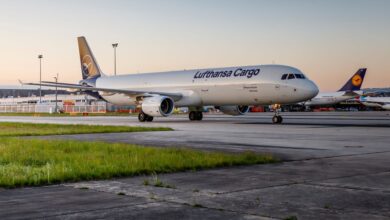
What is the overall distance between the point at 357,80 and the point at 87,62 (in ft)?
148

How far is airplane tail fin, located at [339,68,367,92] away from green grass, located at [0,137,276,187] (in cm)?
6758

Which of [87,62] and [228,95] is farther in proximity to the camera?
[87,62]

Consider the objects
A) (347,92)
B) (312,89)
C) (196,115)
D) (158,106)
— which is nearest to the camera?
(312,89)

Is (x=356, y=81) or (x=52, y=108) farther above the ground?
(x=356, y=81)

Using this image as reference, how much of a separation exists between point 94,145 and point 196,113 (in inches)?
996

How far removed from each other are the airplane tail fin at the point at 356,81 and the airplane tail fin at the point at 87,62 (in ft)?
143

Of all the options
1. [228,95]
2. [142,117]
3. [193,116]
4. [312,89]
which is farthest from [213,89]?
[312,89]

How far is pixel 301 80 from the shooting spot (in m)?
31.1

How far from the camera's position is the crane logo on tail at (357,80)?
76.6m

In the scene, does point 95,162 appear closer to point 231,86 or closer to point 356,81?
point 231,86

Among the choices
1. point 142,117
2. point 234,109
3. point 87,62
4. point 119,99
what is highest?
point 87,62

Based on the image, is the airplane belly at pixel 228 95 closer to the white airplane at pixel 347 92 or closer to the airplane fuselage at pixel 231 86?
the airplane fuselage at pixel 231 86

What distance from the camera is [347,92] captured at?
2953 inches

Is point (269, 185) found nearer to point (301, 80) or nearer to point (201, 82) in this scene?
point (301, 80)
